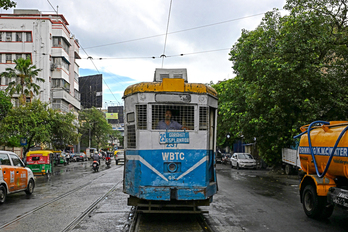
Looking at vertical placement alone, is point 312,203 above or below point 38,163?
above

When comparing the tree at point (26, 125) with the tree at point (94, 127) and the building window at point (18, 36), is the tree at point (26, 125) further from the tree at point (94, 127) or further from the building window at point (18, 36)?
the tree at point (94, 127)

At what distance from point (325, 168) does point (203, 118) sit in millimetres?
3099

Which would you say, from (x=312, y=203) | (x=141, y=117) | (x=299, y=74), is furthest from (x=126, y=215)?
(x=299, y=74)

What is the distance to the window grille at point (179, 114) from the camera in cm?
739

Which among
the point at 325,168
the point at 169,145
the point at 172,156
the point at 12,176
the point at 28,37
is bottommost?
the point at 12,176

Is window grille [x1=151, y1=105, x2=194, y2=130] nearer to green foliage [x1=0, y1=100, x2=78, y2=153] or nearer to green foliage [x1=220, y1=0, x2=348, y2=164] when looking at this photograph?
green foliage [x1=220, y1=0, x2=348, y2=164]

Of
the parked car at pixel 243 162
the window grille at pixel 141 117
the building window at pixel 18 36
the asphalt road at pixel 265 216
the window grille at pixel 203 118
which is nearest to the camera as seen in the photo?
the asphalt road at pixel 265 216

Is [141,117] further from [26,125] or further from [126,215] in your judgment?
[26,125]

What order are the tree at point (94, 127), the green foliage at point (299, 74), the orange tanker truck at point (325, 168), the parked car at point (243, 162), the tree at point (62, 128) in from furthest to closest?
the tree at point (94, 127), the tree at point (62, 128), the parked car at point (243, 162), the green foliage at point (299, 74), the orange tanker truck at point (325, 168)

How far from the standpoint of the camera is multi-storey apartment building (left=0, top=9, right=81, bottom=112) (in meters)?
44.2

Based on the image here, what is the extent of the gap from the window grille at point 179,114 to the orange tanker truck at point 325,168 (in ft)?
10.6

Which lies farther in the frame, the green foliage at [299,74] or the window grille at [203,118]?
the green foliage at [299,74]

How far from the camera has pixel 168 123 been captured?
7371 mm

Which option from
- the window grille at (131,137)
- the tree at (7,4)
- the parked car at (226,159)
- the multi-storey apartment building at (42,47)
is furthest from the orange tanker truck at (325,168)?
the multi-storey apartment building at (42,47)
